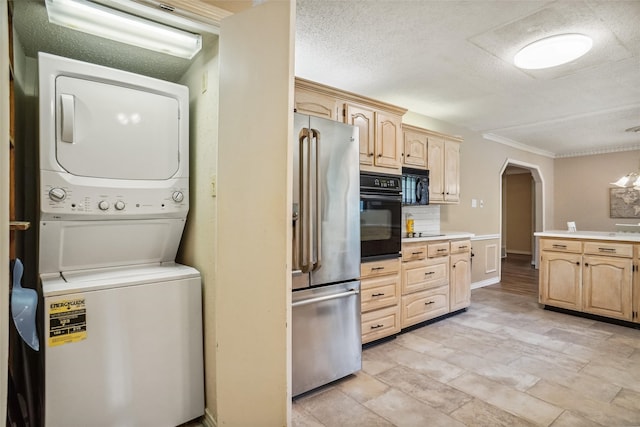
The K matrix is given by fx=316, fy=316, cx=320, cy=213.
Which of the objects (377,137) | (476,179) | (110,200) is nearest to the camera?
(110,200)

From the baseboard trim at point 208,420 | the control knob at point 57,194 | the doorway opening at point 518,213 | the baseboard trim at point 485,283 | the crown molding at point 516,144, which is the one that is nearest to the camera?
the control knob at point 57,194

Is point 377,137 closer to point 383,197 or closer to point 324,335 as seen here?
point 383,197

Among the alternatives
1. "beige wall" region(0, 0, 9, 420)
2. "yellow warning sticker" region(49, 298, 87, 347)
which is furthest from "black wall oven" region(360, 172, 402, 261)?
"beige wall" region(0, 0, 9, 420)

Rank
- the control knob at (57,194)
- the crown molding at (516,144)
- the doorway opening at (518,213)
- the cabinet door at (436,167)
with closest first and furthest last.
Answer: the control knob at (57,194), the cabinet door at (436,167), the crown molding at (516,144), the doorway opening at (518,213)

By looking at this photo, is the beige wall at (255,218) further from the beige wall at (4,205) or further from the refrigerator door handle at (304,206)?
the beige wall at (4,205)

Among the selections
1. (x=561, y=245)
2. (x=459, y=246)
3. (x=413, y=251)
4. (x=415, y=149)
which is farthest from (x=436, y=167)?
(x=561, y=245)

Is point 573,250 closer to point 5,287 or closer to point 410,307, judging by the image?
point 410,307

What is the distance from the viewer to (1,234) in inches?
46.1

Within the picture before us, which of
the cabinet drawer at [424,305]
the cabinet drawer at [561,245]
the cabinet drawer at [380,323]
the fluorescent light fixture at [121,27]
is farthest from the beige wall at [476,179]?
the fluorescent light fixture at [121,27]

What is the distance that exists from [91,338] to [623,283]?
4642mm

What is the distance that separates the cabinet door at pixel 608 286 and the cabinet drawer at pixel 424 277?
5.18 feet

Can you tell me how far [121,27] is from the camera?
159cm

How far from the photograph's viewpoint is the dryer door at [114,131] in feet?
5.16

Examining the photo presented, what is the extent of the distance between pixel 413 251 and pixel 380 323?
0.80 meters
